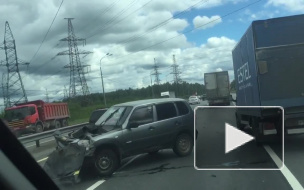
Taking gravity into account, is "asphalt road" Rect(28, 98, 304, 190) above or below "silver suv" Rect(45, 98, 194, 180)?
below

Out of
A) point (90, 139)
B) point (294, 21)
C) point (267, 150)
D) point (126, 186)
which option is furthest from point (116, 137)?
point (294, 21)

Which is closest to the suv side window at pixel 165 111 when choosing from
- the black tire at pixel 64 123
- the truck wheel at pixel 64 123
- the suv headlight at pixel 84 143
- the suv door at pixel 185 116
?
the suv door at pixel 185 116

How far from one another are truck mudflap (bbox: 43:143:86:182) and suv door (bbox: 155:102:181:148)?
2279 mm

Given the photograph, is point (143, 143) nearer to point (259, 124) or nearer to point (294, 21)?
point (259, 124)

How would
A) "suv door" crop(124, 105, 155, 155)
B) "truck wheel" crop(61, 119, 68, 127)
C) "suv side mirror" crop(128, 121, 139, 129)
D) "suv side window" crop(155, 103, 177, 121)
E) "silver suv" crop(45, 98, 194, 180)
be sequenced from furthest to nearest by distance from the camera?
"truck wheel" crop(61, 119, 68, 127)
"suv side window" crop(155, 103, 177, 121)
"suv side mirror" crop(128, 121, 139, 129)
"suv door" crop(124, 105, 155, 155)
"silver suv" crop(45, 98, 194, 180)

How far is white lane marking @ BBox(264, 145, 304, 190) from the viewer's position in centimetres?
711

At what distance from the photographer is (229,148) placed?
6.30 metres

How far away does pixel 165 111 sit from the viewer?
11.0 m

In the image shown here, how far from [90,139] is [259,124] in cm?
442

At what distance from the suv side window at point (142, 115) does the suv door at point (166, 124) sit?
0.21 meters

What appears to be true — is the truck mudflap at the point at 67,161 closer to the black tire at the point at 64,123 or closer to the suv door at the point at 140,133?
the suv door at the point at 140,133

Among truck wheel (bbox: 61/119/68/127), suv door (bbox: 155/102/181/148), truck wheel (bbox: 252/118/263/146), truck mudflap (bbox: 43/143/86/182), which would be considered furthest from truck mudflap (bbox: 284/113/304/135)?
truck wheel (bbox: 61/119/68/127)

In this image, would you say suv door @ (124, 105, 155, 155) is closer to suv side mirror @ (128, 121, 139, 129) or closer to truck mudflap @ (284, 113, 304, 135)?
suv side mirror @ (128, 121, 139, 129)

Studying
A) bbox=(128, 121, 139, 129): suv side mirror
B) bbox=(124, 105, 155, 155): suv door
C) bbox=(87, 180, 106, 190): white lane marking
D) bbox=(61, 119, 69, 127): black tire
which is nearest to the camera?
bbox=(87, 180, 106, 190): white lane marking
